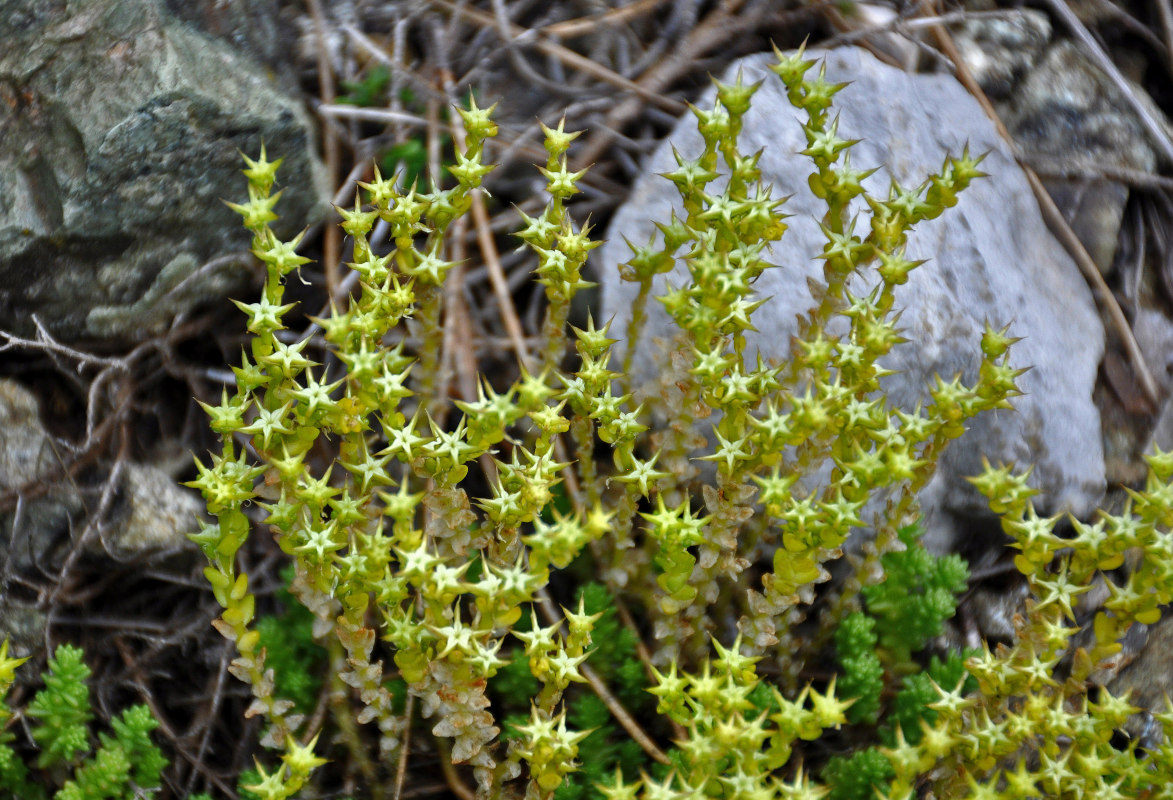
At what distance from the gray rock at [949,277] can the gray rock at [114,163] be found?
1.03 meters

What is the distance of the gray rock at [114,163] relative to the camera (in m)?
2.39

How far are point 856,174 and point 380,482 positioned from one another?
3.33 ft

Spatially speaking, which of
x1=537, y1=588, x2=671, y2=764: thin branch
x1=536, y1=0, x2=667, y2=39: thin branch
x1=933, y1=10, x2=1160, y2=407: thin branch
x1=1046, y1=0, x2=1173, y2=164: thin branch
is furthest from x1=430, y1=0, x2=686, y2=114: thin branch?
x1=537, y1=588, x2=671, y2=764: thin branch

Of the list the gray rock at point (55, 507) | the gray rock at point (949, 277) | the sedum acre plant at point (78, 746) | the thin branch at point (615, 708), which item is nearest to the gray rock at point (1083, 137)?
the gray rock at point (949, 277)

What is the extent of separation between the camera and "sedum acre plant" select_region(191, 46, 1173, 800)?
1.60m

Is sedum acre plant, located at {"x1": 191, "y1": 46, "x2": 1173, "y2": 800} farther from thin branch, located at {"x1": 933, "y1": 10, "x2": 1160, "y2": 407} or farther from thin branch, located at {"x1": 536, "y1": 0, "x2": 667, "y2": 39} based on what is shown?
thin branch, located at {"x1": 536, "y1": 0, "x2": 667, "y2": 39}

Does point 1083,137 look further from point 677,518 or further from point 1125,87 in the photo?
point 677,518

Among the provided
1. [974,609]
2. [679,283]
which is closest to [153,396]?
[679,283]

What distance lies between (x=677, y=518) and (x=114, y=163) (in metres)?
1.63

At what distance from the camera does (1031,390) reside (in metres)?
2.51

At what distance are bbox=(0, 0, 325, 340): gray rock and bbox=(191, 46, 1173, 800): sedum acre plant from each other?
2.59 feet

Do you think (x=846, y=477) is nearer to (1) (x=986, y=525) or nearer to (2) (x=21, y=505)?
(1) (x=986, y=525)

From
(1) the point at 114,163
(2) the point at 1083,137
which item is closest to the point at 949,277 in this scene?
(2) the point at 1083,137

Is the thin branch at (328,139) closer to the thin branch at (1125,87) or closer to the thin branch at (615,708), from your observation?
the thin branch at (615,708)
